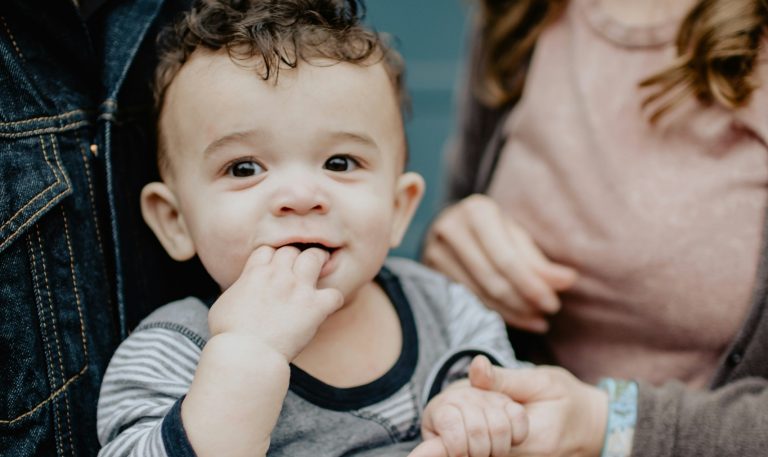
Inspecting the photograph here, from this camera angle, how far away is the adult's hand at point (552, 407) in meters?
1.00

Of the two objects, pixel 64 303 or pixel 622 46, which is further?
pixel 622 46

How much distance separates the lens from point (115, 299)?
1.05 metres

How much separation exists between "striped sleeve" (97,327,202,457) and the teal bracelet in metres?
0.60

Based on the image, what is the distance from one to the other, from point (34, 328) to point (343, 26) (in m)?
0.56

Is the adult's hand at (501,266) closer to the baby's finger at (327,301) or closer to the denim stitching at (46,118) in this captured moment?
the baby's finger at (327,301)

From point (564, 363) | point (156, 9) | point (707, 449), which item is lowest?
point (564, 363)

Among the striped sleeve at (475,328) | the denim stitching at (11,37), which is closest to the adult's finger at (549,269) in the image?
the striped sleeve at (475,328)

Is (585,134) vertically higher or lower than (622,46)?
lower

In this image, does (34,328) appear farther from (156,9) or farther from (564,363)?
(564,363)

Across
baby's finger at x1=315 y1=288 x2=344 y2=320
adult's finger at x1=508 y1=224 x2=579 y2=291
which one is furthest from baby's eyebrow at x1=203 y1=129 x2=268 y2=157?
adult's finger at x1=508 y1=224 x2=579 y2=291

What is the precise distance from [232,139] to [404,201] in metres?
0.32

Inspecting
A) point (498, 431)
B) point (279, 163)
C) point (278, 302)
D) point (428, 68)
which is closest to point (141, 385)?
point (278, 302)

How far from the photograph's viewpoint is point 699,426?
1.10 meters

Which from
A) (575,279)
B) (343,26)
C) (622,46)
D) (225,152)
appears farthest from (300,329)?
(622,46)
